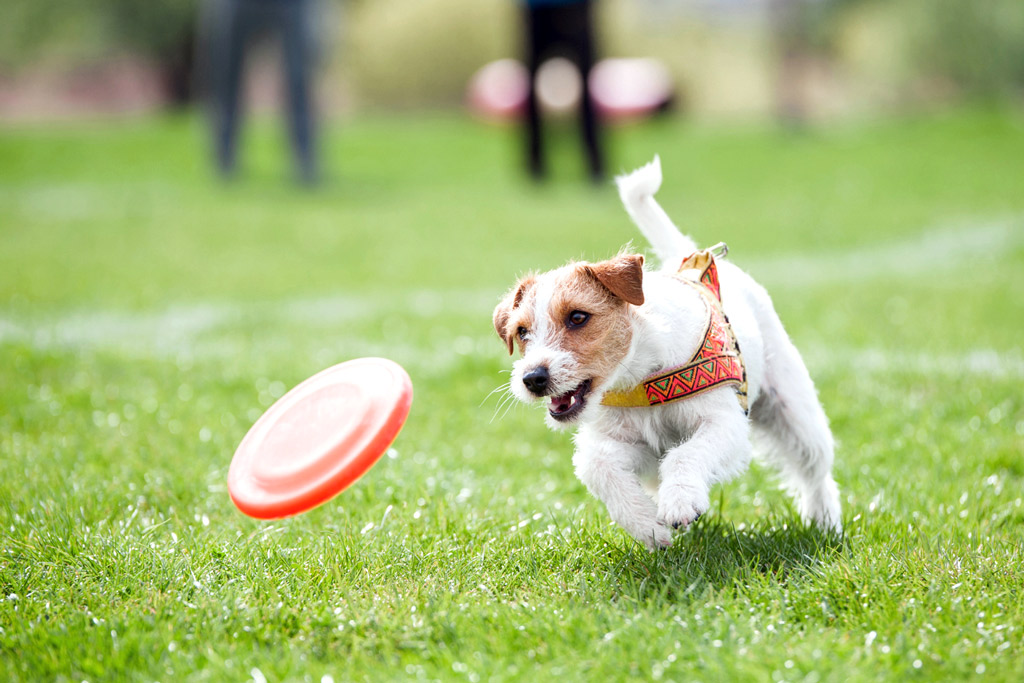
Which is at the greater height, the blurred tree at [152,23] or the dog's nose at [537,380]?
the dog's nose at [537,380]

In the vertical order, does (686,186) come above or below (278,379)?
below

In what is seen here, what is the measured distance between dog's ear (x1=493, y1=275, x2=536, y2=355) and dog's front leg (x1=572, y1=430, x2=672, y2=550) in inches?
17.9

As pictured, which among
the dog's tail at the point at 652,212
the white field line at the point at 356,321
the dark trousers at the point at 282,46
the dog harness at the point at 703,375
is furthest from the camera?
the dark trousers at the point at 282,46

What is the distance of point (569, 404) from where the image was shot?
333 cm

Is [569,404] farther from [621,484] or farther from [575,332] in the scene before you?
[621,484]

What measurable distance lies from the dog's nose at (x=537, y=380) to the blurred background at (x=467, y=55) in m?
26.3

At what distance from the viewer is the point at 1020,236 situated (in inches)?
469

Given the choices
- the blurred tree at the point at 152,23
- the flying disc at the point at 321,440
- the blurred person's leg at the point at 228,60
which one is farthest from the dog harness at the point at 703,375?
the blurred tree at the point at 152,23

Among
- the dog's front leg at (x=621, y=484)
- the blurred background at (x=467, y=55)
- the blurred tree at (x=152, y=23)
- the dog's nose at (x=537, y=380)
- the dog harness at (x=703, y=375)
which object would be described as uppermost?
the dog's nose at (x=537, y=380)

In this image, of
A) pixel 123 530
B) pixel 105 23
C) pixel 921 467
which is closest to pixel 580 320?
pixel 123 530

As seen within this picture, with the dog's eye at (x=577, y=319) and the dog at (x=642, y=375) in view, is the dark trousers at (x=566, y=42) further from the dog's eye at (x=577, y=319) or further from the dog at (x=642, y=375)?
the dog's eye at (x=577, y=319)

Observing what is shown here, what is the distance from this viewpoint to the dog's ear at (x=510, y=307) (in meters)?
3.59

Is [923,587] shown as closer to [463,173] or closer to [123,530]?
[123,530]

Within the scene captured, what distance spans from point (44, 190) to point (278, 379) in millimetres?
13376
